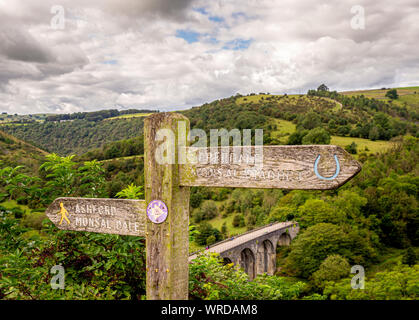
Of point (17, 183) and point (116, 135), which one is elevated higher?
point (116, 135)

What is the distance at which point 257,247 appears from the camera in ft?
117

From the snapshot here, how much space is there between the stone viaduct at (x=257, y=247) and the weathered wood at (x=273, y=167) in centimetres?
2740

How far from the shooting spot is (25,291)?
249 centimetres

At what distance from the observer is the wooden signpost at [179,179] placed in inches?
78.6

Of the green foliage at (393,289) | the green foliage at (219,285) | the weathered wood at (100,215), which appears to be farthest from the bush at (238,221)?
the weathered wood at (100,215)

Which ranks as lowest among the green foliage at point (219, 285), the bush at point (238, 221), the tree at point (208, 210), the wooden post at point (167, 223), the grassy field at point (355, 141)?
the bush at point (238, 221)

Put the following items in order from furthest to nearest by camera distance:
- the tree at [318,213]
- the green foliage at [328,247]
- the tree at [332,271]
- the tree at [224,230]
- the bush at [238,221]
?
the bush at [238,221] < the tree at [224,230] < the tree at [318,213] < the green foliage at [328,247] < the tree at [332,271]

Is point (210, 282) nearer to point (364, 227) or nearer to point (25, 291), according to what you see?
point (25, 291)

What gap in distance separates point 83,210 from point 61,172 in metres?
0.76

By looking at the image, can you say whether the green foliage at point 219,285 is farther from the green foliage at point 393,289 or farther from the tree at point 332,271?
the tree at point 332,271

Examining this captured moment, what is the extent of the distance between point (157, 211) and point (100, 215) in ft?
2.25

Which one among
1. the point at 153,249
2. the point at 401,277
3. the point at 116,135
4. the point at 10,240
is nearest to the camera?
the point at 153,249

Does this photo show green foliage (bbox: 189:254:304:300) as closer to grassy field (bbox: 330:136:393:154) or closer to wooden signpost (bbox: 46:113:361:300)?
wooden signpost (bbox: 46:113:361:300)
